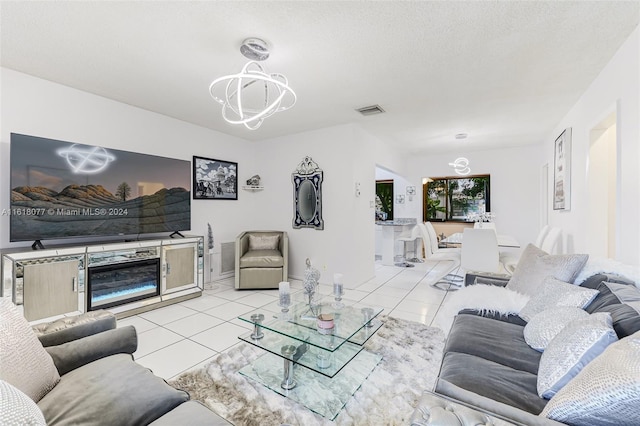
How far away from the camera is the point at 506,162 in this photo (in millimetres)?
6051

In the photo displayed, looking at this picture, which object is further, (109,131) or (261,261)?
(261,261)

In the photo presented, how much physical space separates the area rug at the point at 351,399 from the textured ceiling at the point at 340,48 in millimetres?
2501

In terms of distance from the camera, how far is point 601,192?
9.25 ft

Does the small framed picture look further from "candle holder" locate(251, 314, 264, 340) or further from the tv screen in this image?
"candle holder" locate(251, 314, 264, 340)

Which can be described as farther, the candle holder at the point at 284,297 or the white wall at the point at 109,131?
the white wall at the point at 109,131

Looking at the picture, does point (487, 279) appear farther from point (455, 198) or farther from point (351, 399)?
point (455, 198)

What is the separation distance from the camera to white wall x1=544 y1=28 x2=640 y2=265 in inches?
75.1

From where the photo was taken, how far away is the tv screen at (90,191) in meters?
2.63

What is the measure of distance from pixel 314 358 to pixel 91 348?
1247 millimetres

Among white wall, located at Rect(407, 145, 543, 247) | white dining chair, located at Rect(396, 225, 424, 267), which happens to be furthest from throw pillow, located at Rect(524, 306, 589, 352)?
white wall, located at Rect(407, 145, 543, 247)

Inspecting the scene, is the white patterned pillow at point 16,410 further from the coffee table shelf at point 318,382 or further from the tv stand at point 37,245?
the tv stand at point 37,245

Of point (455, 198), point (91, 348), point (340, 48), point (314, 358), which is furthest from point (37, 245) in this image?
point (455, 198)

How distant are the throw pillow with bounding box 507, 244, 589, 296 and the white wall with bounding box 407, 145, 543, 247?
4226mm

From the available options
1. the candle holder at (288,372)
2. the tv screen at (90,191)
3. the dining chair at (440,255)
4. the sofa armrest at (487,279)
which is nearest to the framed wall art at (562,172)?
the dining chair at (440,255)
